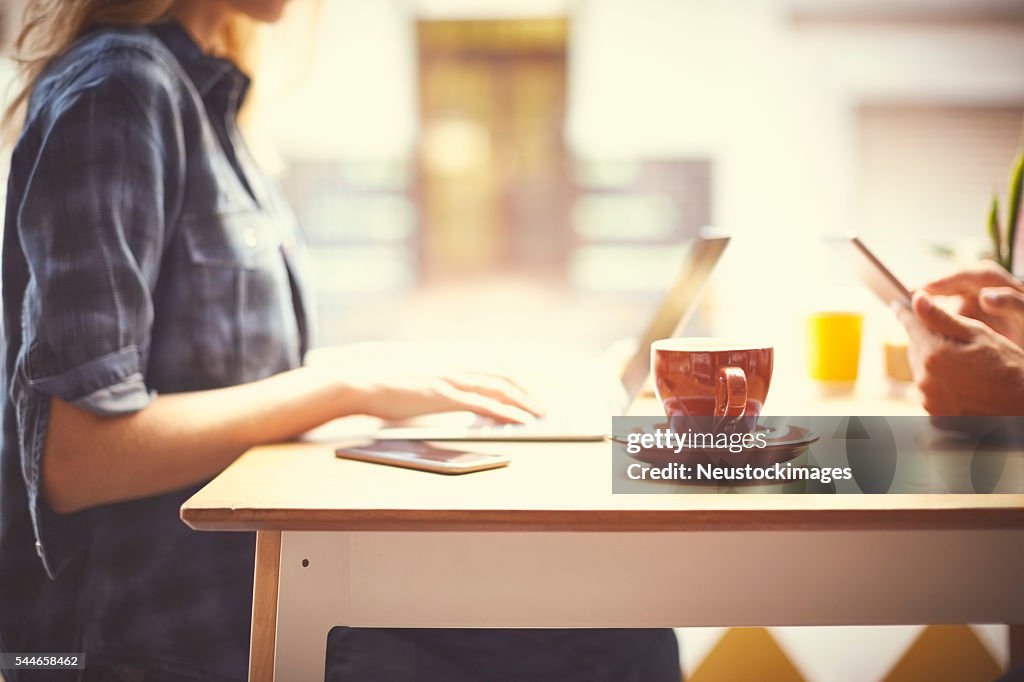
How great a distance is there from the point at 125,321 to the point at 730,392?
1.70 feet

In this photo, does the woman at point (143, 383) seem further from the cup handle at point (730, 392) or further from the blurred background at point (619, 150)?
the blurred background at point (619, 150)

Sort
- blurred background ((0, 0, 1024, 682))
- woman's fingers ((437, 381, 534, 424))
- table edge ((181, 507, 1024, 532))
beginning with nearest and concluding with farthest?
table edge ((181, 507, 1024, 532)) → woman's fingers ((437, 381, 534, 424)) → blurred background ((0, 0, 1024, 682))

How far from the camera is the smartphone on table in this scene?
2.17ft

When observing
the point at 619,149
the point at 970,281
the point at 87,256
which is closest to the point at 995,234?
the point at 970,281

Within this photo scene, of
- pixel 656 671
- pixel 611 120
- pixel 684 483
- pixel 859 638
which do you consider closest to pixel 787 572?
pixel 684 483

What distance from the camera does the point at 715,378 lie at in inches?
24.9

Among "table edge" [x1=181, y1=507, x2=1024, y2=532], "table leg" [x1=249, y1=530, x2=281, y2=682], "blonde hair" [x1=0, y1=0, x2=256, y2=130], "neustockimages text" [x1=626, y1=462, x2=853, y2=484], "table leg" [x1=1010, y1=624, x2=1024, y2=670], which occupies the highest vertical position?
"blonde hair" [x1=0, y1=0, x2=256, y2=130]

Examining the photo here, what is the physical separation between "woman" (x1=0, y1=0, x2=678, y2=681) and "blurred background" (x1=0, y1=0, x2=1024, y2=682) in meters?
3.22

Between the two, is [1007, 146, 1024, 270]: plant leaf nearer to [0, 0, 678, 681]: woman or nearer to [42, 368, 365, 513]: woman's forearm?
[0, 0, 678, 681]: woman

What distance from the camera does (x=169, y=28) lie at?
3.03 feet

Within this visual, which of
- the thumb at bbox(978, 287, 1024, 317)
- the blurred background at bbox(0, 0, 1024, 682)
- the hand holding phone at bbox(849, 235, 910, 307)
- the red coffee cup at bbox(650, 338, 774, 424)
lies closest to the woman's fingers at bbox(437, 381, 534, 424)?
the red coffee cup at bbox(650, 338, 774, 424)

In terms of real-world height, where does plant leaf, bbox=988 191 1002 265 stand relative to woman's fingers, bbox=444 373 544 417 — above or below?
above

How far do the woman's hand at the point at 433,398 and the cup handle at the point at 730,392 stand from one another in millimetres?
217

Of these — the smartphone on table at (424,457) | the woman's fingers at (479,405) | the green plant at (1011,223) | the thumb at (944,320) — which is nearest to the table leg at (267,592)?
the smartphone on table at (424,457)
